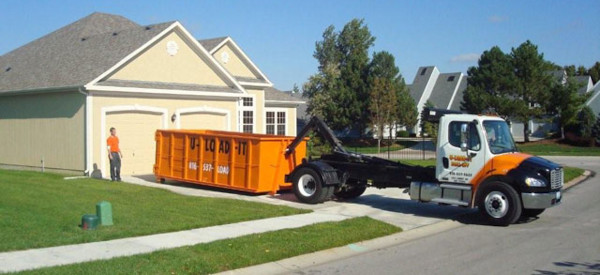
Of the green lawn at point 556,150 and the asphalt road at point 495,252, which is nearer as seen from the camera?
the asphalt road at point 495,252

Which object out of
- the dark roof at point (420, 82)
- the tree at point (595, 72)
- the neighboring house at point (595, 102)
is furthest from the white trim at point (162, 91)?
the tree at point (595, 72)

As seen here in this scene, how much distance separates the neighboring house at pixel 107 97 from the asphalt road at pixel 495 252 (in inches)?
467

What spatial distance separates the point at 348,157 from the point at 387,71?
38098 millimetres

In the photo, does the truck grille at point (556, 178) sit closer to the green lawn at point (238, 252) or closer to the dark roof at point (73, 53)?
the green lawn at point (238, 252)

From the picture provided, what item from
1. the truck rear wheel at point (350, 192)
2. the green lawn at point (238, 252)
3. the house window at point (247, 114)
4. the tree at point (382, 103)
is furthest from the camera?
the tree at point (382, 103)

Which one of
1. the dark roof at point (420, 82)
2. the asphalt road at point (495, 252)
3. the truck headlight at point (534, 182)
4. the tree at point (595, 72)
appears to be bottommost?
the asphalt road at point (495, 252)

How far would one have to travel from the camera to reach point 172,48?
22688 millimetres

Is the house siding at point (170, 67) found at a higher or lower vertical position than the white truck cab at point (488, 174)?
higher

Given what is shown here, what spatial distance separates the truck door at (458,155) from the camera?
42.9 feet

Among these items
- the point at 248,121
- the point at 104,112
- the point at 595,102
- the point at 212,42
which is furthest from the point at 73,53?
the point at 595,102

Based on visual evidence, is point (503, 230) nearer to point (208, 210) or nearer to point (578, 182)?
point (208, 210)

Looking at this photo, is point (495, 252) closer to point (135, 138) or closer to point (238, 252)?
point (238, 252)

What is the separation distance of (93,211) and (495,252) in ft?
25.8

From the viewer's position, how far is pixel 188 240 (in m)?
10.2
